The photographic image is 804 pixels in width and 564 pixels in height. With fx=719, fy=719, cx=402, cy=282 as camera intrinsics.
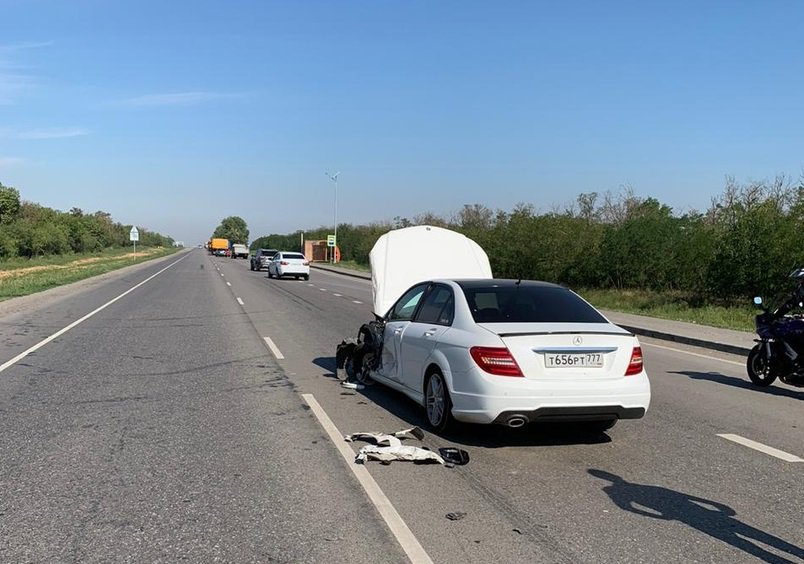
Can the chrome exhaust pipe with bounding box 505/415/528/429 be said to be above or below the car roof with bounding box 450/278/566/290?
below

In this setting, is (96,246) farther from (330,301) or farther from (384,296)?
(384,296)

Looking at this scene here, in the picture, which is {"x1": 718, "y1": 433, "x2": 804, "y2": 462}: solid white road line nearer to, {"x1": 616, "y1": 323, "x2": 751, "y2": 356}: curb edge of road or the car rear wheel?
the car rear wheel

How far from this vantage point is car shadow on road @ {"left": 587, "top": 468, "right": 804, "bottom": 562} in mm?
4207

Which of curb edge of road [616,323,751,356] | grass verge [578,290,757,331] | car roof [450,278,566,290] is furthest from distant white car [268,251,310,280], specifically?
car roof [450,278,566,290]

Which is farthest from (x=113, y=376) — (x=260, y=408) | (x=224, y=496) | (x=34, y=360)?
(x=224, y=496)

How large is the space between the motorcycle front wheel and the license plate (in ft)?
16.0

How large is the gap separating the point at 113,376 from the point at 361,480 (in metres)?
5.67

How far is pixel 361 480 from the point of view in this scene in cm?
532

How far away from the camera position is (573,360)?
612cm

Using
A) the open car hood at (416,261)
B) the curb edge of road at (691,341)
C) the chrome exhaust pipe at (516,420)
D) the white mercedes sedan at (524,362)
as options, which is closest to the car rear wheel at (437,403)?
the white mercedes sedan at (524,362)

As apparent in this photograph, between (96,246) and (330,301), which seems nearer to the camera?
(330,301)

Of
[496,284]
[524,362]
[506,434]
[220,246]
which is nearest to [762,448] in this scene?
[506,434]

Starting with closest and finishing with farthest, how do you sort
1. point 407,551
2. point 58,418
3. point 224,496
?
point 407,551
point 224,496
point 58,418

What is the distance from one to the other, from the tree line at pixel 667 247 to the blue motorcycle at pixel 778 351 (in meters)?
10.7
